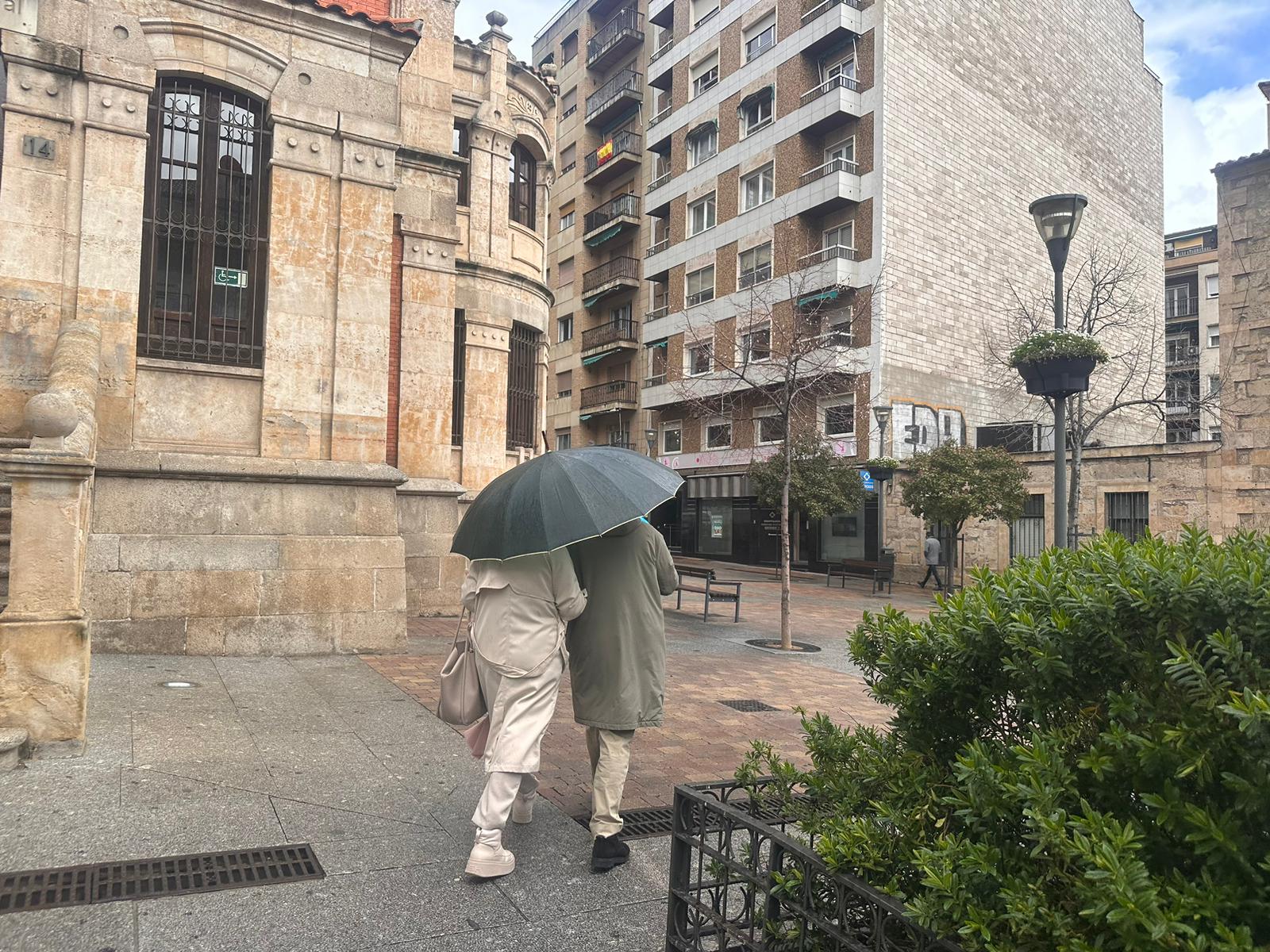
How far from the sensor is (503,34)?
53.1ft

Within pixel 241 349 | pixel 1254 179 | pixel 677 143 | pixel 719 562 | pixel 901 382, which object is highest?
pixel 677 143

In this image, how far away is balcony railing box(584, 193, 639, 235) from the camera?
4244cm

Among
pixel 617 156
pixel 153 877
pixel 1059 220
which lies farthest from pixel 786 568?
pixel 617 156

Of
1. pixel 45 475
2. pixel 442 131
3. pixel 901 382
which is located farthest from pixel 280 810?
pixel 901 382

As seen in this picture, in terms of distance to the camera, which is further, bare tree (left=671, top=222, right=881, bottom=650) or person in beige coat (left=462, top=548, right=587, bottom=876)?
bare tree (left=671, top=222, right=881, bottom=650)

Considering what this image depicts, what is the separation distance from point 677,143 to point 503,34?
78.5 feet

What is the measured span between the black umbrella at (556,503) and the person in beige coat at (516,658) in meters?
0.24

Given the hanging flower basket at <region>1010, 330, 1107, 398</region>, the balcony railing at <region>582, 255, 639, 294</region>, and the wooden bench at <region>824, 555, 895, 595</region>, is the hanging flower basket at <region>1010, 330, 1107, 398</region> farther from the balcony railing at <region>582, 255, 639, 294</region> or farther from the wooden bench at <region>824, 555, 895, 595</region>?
the balcony railing at <region>582, 255, 639, 294</region>

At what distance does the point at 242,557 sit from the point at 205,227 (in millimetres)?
3751

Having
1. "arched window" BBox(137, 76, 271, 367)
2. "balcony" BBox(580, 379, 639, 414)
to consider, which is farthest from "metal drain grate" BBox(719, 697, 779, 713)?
"balcony" BBox(580, 379, 639, 414)

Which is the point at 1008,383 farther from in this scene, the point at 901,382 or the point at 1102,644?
the point at 1102,644

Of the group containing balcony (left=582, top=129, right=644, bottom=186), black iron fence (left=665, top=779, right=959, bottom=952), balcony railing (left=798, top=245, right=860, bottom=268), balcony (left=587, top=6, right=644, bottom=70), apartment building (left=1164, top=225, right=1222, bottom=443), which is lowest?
black iron fence (left=665, top=779, right=959, bottom=952)

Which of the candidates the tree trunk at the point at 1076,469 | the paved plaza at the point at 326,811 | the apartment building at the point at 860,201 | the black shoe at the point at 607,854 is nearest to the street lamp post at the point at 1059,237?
the paved plaza at the point at 326,811

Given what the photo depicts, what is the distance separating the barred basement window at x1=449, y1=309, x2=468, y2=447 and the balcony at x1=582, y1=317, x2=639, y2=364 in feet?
85.9
